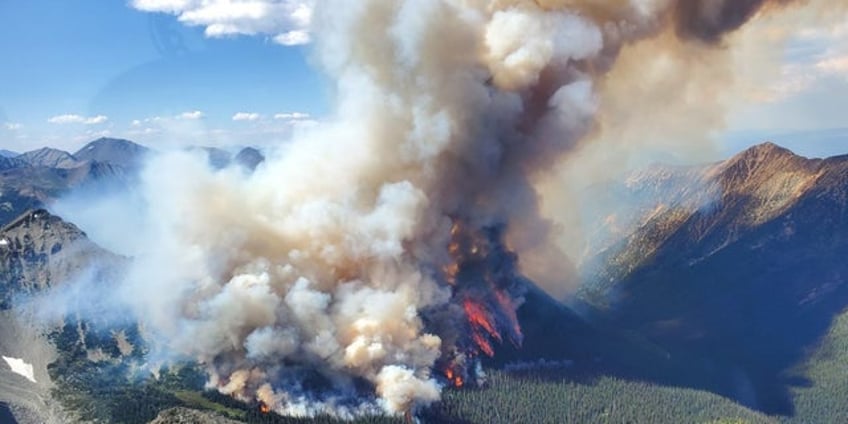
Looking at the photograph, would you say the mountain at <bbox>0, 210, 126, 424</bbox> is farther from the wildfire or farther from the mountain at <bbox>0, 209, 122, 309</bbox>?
the wildfire

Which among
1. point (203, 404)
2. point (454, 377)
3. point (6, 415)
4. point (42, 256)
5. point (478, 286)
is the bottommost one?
point (454, 377)

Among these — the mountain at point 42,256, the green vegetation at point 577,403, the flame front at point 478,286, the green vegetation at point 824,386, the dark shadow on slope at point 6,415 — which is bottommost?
the green vegetation at point 824,386

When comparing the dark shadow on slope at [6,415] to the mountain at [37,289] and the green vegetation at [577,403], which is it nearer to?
the mountain at [37,289]

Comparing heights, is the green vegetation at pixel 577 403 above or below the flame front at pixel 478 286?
below

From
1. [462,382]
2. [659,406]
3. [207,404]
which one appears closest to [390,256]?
[462,382]

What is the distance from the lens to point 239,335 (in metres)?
101

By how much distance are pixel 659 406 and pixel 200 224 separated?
76908 millimetres

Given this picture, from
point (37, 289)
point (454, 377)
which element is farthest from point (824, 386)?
point (37, 289)

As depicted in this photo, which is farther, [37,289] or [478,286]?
[478,286]

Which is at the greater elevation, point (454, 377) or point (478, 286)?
point (478, 286)

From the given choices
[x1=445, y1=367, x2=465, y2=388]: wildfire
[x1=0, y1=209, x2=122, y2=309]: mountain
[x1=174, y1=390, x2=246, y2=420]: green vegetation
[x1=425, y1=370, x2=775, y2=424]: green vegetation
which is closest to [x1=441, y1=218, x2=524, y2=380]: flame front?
[x1=445, y1=367, x2=465, y2=388]: wildfire

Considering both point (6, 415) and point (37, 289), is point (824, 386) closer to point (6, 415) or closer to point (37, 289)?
point (6, 415)

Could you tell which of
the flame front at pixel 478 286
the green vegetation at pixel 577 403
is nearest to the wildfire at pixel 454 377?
the flame front at pixel 478 286

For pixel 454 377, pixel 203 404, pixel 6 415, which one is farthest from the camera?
pixel 454 377
